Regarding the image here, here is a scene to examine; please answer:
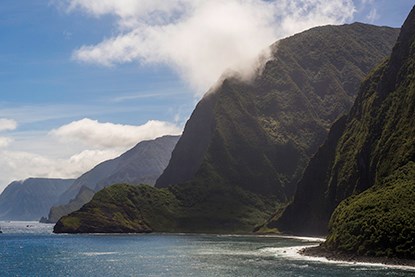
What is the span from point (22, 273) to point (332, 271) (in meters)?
104

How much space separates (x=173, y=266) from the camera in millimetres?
192375

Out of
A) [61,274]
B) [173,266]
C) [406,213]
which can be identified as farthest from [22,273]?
[406,213]

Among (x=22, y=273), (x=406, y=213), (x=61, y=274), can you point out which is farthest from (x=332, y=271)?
(x=22, y=273)

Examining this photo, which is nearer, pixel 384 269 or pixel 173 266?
pixel 384 269

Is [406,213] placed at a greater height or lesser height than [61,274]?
greater

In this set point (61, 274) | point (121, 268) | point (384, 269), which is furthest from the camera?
A: point (121, 268)

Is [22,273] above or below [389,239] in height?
below

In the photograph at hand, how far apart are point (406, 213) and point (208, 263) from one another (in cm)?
7398

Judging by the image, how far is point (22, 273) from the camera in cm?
18312

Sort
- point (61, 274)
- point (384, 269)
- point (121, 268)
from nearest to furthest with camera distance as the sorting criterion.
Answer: point (384, 269) → point (61, 274) → point (121, 268)

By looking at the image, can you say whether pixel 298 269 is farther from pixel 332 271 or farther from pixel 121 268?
pixel 121 268

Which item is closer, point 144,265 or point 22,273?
point 22,273

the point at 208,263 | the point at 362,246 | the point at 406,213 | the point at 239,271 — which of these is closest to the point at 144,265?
the point at 208,263

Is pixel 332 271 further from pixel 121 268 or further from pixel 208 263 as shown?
pixel 121 268
